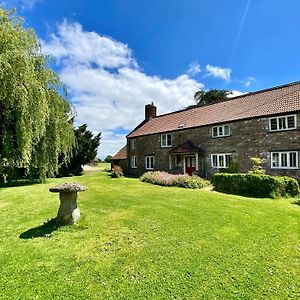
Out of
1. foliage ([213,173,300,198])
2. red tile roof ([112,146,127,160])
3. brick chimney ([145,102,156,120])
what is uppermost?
brick chimney ([145,102,156,120])

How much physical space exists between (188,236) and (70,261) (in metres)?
3.32

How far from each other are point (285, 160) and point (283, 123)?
2.74 metres

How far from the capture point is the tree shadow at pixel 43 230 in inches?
288

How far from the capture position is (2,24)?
11.9m

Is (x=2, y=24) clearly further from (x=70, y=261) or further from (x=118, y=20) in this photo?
(x=70, y=261)

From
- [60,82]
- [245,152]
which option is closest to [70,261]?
[60,82]

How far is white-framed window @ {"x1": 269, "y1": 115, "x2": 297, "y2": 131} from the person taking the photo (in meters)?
17.8

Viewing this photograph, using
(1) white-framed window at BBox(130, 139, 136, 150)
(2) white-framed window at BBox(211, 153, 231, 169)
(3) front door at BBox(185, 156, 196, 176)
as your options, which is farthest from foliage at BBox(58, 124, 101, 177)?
(2) white-framed window at BBox(211, 153, 231, 169)

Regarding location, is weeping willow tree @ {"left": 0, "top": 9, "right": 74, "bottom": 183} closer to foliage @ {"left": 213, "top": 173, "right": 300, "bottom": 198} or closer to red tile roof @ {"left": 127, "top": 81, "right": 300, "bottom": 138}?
foliage @ {"left": 213, "top": 173, "right": 300, "bottom": 198}

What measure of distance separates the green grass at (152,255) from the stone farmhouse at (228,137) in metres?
9.49

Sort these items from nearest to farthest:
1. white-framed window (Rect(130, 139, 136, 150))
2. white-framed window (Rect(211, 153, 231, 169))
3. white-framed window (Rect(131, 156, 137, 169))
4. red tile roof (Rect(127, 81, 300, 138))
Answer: red tile roof (Rect(127, 81, 300, 138))
white-framed window (Rect(211, 153, 231, 169))
white-framed window (Rect(131, 156, 137, 169))
white-framed window (Rect(130, 139, 136, 150))

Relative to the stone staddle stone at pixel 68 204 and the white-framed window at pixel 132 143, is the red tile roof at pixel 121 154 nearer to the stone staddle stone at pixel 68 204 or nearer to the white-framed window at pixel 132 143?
the white-framed window at pixel 132 143

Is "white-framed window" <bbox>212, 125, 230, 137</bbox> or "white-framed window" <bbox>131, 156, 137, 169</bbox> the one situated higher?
"white-framed window" <bbox>212, 125, 230, 137</bbox>

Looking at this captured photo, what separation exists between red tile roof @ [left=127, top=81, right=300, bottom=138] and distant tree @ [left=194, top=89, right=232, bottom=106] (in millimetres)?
21284
